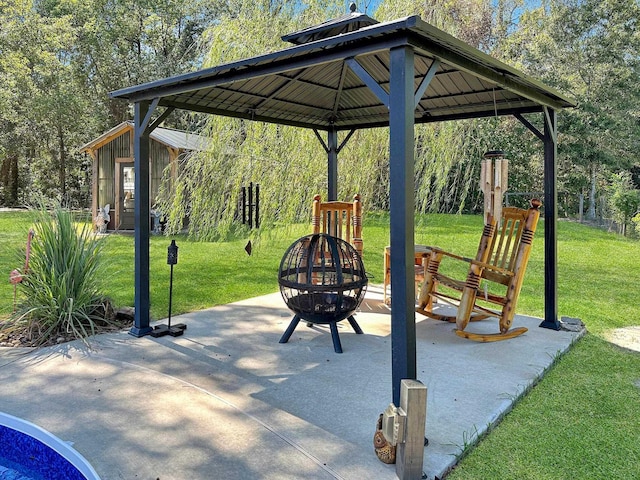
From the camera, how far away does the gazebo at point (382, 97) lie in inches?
94.9

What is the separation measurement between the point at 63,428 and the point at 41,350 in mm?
1577

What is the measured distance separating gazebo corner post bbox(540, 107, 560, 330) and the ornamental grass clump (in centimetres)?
421

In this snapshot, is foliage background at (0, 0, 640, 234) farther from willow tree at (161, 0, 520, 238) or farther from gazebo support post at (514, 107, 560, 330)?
gazebo support post at (514, 107, 560, 330)

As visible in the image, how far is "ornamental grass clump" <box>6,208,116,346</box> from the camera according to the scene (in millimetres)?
4141

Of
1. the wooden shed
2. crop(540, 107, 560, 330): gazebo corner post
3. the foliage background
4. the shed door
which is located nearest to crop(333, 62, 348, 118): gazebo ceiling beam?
the foliage background

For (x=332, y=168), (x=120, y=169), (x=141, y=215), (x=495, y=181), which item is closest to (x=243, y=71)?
(x=141, y=215)

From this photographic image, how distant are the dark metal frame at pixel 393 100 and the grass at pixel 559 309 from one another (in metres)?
0.69

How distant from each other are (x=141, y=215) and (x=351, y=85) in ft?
8.13

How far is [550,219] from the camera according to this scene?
4.50m

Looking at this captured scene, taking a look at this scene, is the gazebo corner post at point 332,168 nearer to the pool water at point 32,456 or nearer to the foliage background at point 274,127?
the foliage background at point 274,127

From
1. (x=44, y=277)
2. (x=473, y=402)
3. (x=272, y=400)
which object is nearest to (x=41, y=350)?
(x=44, y=277)

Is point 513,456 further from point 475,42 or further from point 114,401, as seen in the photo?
point 475,42

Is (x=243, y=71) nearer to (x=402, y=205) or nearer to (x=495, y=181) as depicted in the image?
(x=402, y=205)

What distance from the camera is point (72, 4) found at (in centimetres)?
1973
